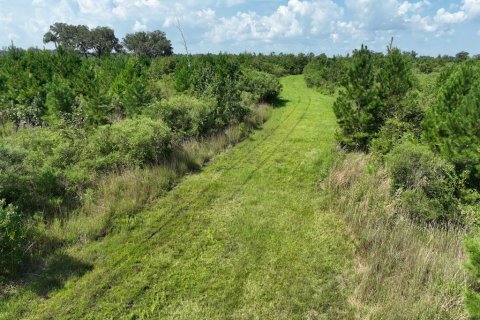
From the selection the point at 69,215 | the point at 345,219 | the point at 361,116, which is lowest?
the point at 345,219

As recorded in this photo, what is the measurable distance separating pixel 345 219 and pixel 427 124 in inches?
146

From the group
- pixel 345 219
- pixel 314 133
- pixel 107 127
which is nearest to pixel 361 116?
pixel 314 133

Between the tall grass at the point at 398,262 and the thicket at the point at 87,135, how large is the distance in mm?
5345

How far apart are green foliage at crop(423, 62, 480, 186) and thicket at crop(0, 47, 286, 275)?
7303 mm

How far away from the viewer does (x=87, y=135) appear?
32.2 ft

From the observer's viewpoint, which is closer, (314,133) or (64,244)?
(64,244)

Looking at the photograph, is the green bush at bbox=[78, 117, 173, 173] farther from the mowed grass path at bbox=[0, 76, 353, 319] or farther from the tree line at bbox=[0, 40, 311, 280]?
the mowed grass path at bbox=[0, 76, 353, 319]

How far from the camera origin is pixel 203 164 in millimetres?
11812

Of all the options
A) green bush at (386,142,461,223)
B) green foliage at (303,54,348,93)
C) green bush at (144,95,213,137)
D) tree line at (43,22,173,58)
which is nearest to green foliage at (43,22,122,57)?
tree line at (43,22,173,58)

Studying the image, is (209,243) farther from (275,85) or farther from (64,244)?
(275,85)

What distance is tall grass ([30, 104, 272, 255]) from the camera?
6.61m

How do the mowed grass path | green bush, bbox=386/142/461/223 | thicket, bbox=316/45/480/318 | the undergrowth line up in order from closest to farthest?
the mowed grass path → the undergrowth → thicket, bbox=316/45/480/318 → green bush, bbox=386/142/461/223

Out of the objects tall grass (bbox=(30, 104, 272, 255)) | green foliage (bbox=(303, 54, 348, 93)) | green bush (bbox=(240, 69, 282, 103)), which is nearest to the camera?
tall grass (bbox=(30, 104, 272, 255))

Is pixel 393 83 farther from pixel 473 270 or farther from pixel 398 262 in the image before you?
pixel 473 270
